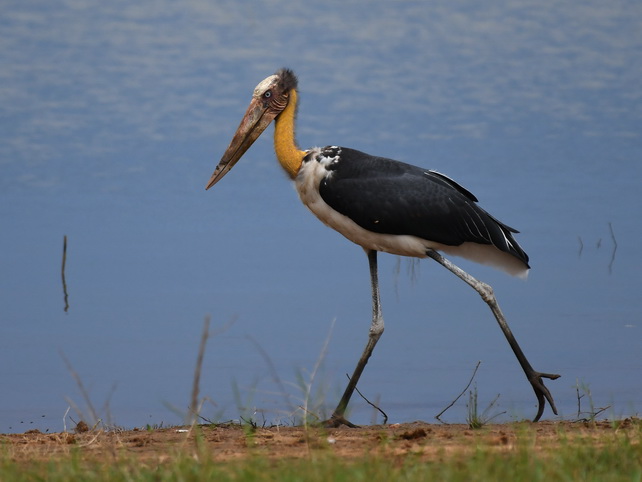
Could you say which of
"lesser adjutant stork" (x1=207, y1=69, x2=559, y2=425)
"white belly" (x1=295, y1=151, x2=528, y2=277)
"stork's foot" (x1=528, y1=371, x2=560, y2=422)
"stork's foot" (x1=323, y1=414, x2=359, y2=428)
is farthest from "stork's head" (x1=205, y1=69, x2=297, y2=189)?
"stork's foot" (x1=528, y1=371, x2=560, y2=422)

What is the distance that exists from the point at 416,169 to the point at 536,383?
1.96 meters

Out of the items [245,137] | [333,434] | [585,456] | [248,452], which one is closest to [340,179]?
[245,137]

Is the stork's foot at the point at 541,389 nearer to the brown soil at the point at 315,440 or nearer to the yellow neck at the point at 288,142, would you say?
the brown soil at the point at 315,440

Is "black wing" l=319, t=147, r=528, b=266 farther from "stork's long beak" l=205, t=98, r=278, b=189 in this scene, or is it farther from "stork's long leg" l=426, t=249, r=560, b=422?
"stork's long beak" l=205, t=98, r=278, b=189

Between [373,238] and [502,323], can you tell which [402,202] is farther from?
[502,323]

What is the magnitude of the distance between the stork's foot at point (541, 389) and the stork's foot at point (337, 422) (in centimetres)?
146

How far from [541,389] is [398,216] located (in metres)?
1.77

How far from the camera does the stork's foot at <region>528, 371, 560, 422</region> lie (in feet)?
26.1

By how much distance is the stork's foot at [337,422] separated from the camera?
771 centimetres

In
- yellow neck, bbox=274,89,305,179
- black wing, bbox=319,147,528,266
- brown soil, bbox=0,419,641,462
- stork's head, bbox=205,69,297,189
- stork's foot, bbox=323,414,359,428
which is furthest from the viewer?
stork's head, bbox=205,69,297,189

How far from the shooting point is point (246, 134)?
9055 millimetres

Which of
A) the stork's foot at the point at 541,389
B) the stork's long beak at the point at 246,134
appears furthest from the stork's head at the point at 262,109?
the stork's foot at the point at 541,389

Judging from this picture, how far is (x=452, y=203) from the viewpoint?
26.7ft

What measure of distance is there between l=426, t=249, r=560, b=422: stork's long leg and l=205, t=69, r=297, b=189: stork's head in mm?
1948
